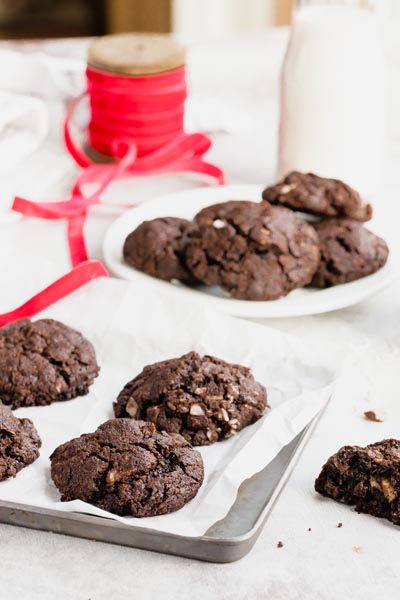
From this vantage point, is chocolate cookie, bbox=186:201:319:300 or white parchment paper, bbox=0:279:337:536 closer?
white parchment paper, bbox=0:279:337:536

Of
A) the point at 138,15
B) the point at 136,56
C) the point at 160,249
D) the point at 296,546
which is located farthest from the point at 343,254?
the point at 138,15

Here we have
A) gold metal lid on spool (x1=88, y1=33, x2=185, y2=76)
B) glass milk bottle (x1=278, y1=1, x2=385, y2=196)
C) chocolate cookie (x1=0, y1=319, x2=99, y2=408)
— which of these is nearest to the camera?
chocolate cookie (x1=0, y1=319, x2=99, y2=408)

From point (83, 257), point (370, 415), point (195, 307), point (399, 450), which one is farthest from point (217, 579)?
point (83, 257)

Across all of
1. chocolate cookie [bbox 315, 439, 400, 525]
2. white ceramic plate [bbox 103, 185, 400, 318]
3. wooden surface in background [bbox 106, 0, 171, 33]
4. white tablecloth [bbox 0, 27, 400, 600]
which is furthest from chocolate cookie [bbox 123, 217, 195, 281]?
wooden surface in background [bbox 106, 0, 171, 33]

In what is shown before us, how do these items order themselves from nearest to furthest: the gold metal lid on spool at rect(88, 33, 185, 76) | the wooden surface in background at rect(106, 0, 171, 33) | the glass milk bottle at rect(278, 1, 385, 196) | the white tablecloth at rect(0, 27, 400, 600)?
the white tablecloth at rect(0, 27, 400, 600)
the glass milk bottle at rect(278, 1, 385, 196)
the gold metal lid on spool at rect(88, 33, 185, 76)
the wooden surface in background at rect(106, 0, 171, 33)

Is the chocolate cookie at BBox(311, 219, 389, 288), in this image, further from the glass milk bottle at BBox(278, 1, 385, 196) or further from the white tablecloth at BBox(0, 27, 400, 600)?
the glass milk bottle at BBox(278, 1, 385, 196)

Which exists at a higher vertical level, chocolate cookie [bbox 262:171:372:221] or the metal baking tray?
chocolate cookie [bbox 262:171:372:221]

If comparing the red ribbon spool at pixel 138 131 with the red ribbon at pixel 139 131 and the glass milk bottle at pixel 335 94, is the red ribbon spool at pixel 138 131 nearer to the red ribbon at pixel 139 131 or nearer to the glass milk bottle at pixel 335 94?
the red ribbon at pixel 139 131

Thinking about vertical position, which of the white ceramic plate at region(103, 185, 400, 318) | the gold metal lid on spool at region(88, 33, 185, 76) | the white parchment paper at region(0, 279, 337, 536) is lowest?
the white ceramic plate at region(103, 185, 400, 318)
